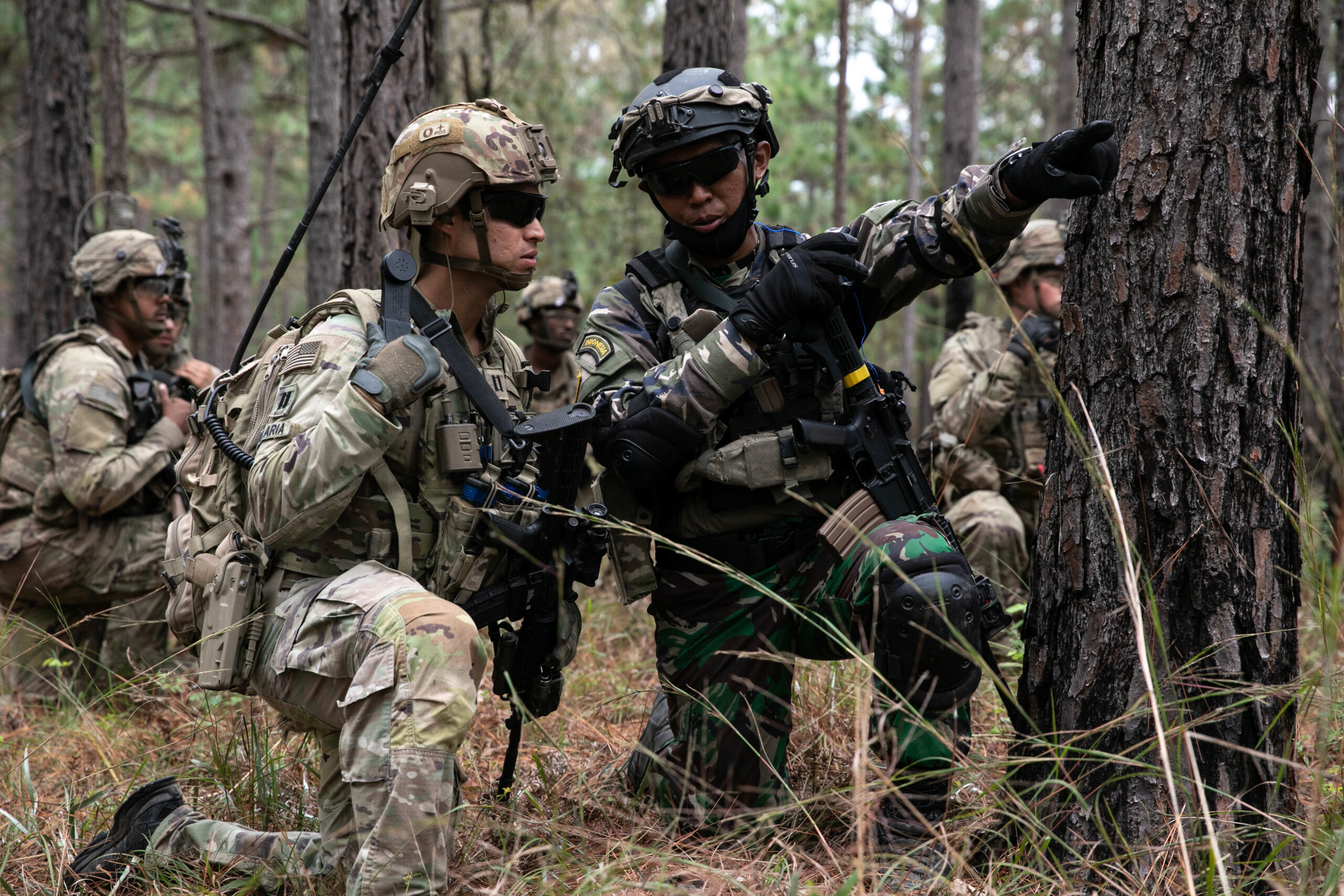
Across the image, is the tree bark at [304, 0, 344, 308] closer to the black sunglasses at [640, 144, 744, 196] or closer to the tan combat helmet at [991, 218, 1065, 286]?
the tan combat helmet at [991, 218, 1065, 286]

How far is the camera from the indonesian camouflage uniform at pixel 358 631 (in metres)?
2.34

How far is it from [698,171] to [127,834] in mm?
2429

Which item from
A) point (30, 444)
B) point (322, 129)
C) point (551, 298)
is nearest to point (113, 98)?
point (322, 129)

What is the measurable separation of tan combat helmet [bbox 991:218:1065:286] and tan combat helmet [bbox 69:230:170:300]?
4.34 meters

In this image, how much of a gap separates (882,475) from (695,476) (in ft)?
1.81

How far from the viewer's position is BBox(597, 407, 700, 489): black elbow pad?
2934mm

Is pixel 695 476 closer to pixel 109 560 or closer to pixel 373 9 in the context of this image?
pixel 373 9

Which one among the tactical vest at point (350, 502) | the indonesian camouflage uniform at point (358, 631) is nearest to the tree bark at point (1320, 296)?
the tactical vest at point (350, 502)

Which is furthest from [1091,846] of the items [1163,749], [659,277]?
[659,277]

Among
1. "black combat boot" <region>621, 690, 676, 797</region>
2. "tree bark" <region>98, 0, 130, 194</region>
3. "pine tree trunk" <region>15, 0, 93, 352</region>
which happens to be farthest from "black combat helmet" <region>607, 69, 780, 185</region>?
"tree bark" <region>98, 0, 130, 194</region>

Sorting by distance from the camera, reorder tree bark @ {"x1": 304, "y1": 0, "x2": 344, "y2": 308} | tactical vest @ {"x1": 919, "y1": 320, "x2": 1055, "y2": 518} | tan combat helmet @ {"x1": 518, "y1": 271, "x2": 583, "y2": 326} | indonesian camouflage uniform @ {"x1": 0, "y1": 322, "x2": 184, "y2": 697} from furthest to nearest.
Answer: tan combat helmet @ {"x1": 518, "y1": 271, "x2": 583, "y2": 326}, tree bark @ {"x1": 304, "y1": 0, "x2": 344, "y2": 308}, tactical vest @ {"x1": 919, "y1": 320, "x2": 1055, "y2": 518}, indonesian camouflage uniform @ {"x1": 0, "y1": 322, "x2": 184, "y2": 697}

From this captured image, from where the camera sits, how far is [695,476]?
3.15 m

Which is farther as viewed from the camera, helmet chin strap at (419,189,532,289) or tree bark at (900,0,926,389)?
tree bark at (900,0,926,389)

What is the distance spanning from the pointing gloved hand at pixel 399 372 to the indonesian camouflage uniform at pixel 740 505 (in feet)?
2.12
